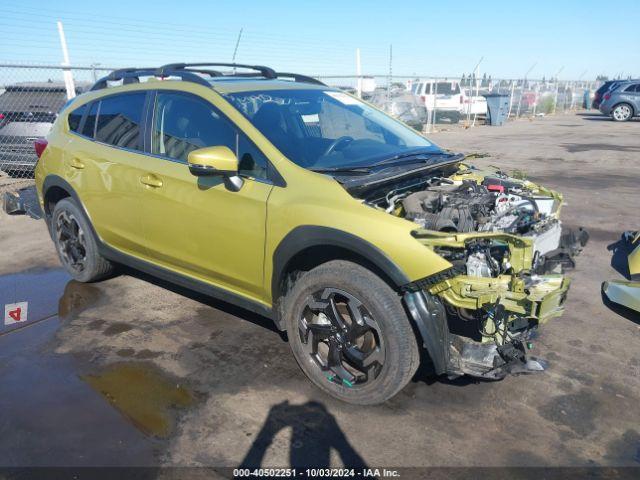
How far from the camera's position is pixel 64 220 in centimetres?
483

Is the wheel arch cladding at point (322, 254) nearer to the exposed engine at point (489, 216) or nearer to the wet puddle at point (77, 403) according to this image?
the exposed engine at point (489, 216)

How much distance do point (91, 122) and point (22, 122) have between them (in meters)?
5.12

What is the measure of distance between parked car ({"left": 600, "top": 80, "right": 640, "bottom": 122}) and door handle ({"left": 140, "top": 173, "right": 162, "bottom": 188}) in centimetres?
2389

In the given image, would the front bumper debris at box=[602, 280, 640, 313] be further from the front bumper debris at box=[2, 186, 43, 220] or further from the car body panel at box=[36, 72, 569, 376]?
the front bumper debris at box=[2, 186, 43, 220]

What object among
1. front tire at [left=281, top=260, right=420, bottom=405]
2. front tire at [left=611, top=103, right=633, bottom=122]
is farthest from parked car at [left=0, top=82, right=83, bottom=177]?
front tire at [left=611, top=103, right=633, bottom=122]

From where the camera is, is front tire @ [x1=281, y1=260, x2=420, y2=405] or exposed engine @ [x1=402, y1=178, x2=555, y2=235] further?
exposed engine @ [x1=402, y1=178, x2=555, y2=235]

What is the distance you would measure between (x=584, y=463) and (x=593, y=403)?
57cm

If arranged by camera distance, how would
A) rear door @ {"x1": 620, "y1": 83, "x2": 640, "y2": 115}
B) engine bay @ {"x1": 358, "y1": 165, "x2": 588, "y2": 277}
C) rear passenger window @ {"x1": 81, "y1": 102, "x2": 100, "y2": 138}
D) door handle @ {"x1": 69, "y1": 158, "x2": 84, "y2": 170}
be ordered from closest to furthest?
engine bay @ {"x1": 358, "y1": 165, "x2": 588, "y2": 277}, door handle @ {"x1": 69, "y1": 158, "x2": 84, "y2": 170}, rear passenger window @ {"x1": 81, "y1": 102, "x2": 100, "y2": 138}, rear door @ {"x1": 620, "y1": 83, "x2": 640, "y2": 115}

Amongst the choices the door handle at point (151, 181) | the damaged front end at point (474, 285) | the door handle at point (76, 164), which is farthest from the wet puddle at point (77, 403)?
the damaged front end at point (474, 285)

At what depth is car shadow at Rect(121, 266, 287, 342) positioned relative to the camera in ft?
13.2

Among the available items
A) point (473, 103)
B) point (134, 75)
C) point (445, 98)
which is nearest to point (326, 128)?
point (134, 75)

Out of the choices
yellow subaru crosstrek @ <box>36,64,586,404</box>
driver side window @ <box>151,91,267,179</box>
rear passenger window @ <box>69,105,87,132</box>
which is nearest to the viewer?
yellow subaru crosstrek @ <box>36,64,586,404</box>

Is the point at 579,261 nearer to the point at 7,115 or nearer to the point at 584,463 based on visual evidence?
the point at 584,463

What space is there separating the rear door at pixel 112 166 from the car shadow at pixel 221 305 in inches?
26.2
